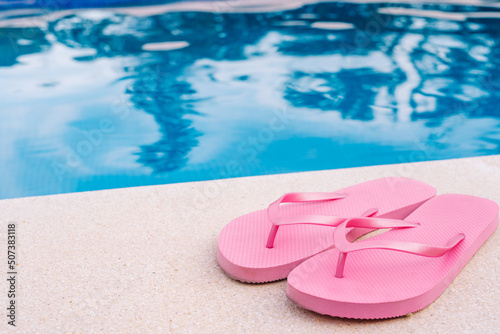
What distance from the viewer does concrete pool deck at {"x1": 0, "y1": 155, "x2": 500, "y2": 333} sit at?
919mm

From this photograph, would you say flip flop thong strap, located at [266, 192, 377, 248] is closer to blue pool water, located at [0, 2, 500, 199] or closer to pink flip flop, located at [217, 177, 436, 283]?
pink flip flop, located at [217, 177, 436, 283]

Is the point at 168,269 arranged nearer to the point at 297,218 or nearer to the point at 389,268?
the point at 297,218

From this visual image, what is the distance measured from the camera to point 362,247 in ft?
3.04

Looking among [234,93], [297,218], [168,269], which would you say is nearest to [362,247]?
[297,218]

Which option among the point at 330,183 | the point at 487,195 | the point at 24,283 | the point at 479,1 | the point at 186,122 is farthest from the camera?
the point at 479,1

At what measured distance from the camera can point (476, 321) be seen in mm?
915

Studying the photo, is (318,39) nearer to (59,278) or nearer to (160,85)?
(160,85)

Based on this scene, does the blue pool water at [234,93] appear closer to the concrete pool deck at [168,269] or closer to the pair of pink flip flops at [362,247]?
the concrete pool deck at [168,269]

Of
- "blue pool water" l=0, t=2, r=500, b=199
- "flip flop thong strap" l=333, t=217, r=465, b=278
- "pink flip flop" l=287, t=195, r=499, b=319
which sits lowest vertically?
"blue pool water" l=0, t=2, r=500, b=199

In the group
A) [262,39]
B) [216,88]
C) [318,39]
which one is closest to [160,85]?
[216,88]

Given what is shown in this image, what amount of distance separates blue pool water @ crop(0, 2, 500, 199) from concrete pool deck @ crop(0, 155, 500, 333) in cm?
43

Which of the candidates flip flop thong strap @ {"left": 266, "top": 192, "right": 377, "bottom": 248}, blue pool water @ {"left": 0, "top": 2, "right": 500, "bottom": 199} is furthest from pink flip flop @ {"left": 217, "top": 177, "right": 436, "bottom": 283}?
blue pool water @ {"left": 0, "top": 2, "right": 500, "bottom": 199}

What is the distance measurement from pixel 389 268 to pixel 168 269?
50 centimetres

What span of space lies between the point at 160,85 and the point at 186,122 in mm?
480
